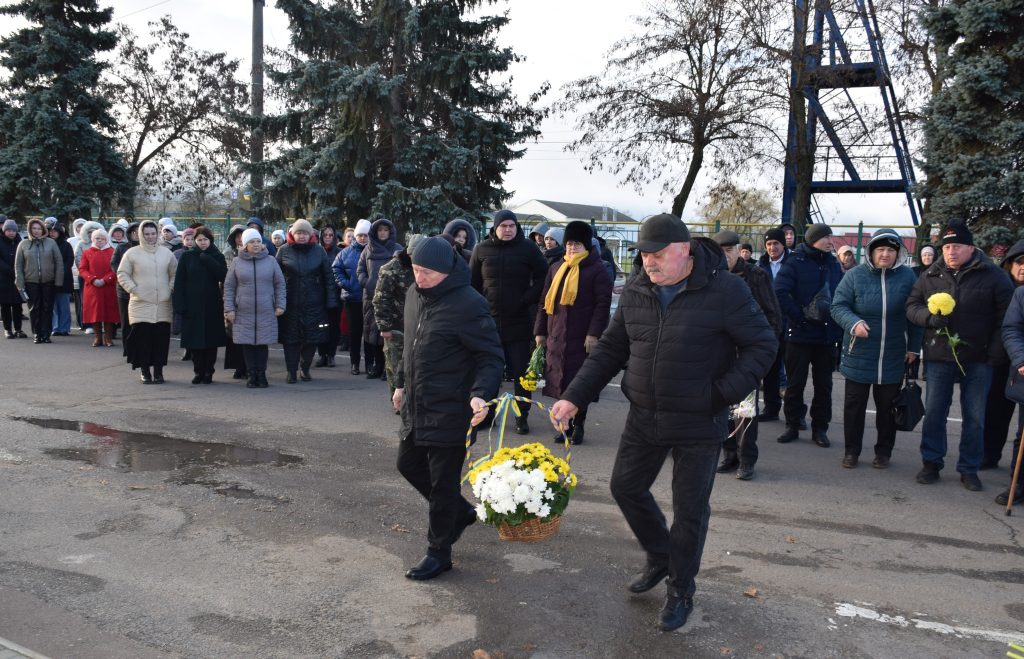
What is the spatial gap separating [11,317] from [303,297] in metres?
6.83

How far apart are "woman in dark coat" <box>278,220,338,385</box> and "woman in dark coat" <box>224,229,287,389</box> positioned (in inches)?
13.8

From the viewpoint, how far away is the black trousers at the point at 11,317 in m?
14.4

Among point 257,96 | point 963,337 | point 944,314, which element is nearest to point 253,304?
point 944,314

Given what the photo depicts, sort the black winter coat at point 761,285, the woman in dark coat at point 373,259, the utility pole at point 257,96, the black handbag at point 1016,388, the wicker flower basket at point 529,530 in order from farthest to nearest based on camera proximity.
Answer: the utility pole at point 257,96, the woman in dark coat at point 373,259, the black winter coat at point 761,285, the black handbag at point 1016,388, the wicker flower basket at point 529,530

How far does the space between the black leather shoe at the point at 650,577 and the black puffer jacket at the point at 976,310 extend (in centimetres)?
371

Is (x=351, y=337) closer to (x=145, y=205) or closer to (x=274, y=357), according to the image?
(x=274, y=357)

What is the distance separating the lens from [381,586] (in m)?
4.70

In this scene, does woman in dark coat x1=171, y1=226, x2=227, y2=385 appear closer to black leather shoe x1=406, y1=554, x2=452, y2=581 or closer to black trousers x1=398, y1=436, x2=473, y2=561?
black trousers x1=398, y1=436, x2=473, y2=561

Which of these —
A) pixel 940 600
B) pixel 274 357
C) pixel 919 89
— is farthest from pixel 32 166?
pixel 940 600

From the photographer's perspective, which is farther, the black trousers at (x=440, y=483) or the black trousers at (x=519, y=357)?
the black trousers at (x=519, y=357)

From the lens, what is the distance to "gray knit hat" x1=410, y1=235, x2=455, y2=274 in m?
4.70

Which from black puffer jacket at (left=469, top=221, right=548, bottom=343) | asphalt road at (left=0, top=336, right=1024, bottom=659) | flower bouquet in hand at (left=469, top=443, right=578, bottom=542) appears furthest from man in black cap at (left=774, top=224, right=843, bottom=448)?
flower bouquet in hand at (left=469, top=443, right=578, bottom=542)

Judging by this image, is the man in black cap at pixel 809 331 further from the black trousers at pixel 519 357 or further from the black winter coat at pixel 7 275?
the black winter coat at pixel 7 275

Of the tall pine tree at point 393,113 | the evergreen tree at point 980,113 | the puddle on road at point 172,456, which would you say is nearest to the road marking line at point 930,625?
the puddle on road at point 172,456
